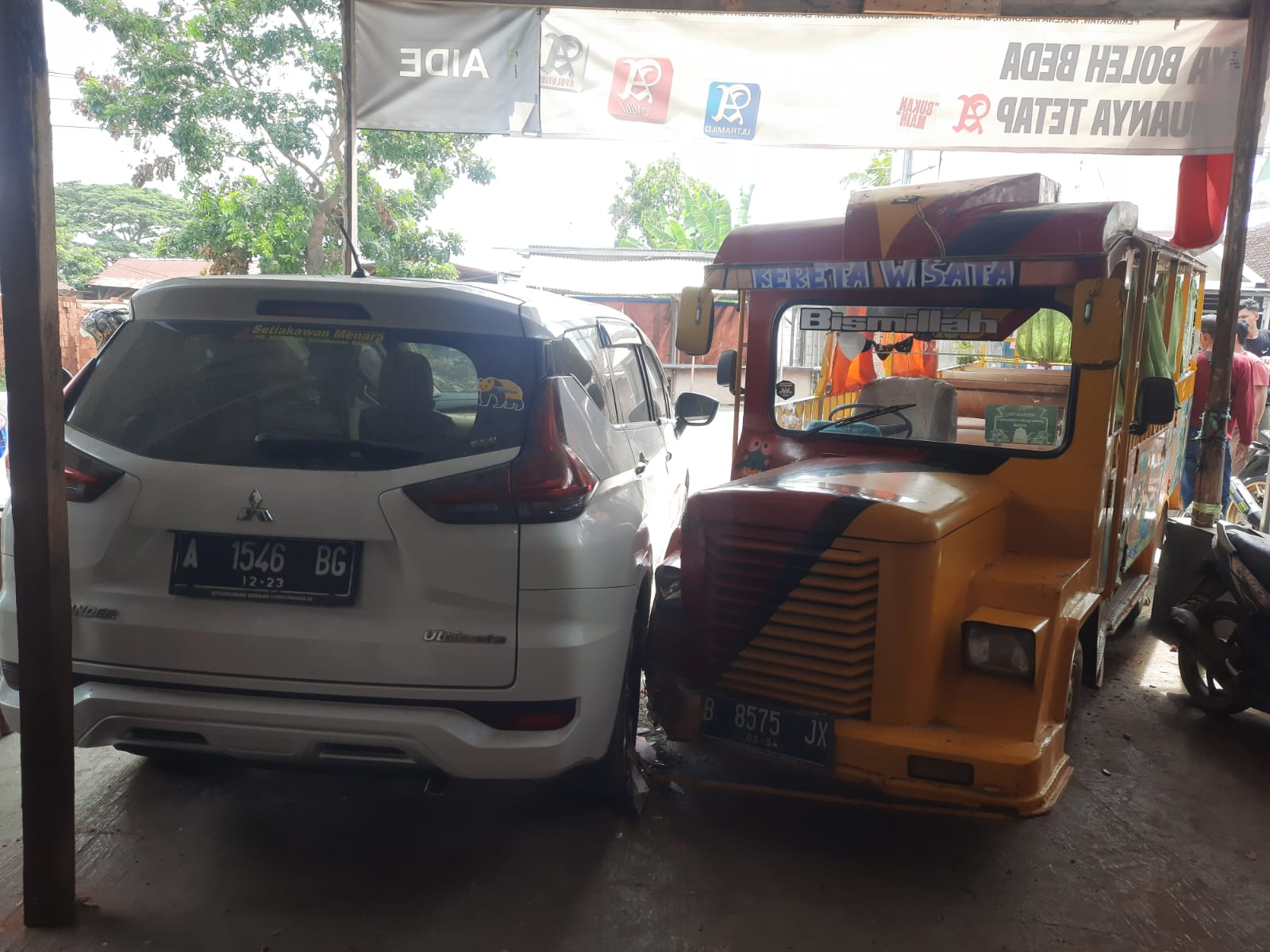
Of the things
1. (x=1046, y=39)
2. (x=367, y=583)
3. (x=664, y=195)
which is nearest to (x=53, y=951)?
(x=367, y=583)

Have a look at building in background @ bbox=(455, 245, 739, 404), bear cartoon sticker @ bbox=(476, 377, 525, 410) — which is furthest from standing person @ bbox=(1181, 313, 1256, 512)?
building in background @ bbox=(455, 245, 739, 404)

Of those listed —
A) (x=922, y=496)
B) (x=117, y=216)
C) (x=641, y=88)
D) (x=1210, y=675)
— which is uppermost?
(x=117, y=216)

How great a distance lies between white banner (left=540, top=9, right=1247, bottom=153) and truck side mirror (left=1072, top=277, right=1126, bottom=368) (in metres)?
3.22

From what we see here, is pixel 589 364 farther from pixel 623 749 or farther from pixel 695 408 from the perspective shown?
pixel 695 408

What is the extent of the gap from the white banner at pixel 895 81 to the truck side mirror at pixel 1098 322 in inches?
127

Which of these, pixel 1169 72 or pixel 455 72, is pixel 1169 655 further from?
pixel 455 72

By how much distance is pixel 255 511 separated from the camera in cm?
284

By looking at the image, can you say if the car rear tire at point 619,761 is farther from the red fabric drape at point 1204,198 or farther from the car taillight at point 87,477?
the red fabric drape at point 1204,198

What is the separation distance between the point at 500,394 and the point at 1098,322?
218 centimetres

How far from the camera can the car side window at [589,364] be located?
3318mm

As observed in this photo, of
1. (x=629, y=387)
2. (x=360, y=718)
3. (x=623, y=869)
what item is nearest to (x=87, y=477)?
(x=360, y=718)

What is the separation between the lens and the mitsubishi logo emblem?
9.30 feet

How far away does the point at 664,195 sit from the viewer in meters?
35.2

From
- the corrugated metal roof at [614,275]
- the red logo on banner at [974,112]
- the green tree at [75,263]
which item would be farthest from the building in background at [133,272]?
the red logo on banner at [974,112]
